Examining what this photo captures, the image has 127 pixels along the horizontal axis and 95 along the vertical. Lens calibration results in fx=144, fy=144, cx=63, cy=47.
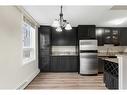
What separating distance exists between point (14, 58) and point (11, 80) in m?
0.56

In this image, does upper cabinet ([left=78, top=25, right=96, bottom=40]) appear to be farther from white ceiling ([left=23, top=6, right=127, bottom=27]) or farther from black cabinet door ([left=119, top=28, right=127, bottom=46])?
white ceiling ([left=23, top=6, right=127, bottom=27])

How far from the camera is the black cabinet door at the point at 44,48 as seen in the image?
23.9 feet

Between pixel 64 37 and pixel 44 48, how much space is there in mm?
1185

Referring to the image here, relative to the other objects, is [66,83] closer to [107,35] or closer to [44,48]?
[44,48]

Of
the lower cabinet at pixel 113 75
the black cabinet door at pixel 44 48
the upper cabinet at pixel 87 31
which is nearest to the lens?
the lower cabinet at pixel 113 75

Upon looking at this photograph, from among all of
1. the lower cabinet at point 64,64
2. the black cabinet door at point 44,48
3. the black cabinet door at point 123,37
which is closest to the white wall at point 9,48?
the black cabinet door at point 44,48

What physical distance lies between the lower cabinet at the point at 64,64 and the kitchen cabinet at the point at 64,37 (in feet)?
2.47

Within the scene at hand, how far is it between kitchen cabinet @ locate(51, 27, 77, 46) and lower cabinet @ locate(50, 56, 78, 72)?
2.47 feet

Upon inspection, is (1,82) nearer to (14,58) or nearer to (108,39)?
(14,58)

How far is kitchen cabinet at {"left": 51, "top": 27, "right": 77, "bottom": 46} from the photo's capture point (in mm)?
7500

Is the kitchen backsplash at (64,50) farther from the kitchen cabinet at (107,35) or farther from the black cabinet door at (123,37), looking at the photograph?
the black cabinet door at (123,37)

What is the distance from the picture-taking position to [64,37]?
296 inches
